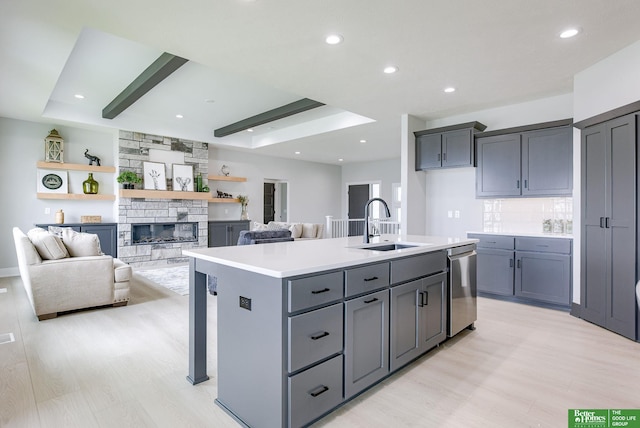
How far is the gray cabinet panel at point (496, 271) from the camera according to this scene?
441 centimetres

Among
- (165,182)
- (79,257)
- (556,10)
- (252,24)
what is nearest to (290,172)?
(165,182)

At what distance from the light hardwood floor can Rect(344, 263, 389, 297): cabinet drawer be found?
0.69 meters

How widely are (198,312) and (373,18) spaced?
2515 mm

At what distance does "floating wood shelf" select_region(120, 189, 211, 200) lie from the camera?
21.6 ft

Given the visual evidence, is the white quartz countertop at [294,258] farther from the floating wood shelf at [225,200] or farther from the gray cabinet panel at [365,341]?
the floating wood shelf at [225,200]

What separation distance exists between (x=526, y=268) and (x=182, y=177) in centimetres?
659

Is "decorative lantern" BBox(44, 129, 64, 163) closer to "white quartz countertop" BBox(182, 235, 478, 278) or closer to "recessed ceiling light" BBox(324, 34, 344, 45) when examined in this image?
"white quartz countertop" BBox(182, 235, 478, 278)

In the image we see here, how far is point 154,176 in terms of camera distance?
7.04 metres

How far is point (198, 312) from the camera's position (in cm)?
224

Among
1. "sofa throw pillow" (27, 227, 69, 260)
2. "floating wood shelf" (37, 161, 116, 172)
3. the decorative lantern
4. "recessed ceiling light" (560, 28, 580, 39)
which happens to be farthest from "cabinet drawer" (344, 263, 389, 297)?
the decorative lantern

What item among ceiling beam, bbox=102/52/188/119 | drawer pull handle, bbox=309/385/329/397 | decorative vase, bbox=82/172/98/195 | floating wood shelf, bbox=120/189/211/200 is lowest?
drawer pull handle, bbox=309/385/329/397

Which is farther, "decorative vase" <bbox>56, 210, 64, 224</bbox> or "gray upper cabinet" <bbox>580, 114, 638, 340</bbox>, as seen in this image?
"decorative vase" <bbox>56, 210, 64, 224</bbox>

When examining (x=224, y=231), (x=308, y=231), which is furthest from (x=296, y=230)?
(x=224, y=231)

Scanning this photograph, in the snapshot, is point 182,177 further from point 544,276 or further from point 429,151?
point 544,276
